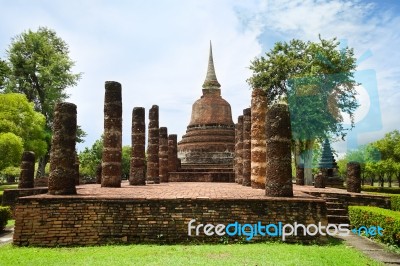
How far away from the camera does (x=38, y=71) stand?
30.9 meters

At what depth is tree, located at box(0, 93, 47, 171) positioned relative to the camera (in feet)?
68.8

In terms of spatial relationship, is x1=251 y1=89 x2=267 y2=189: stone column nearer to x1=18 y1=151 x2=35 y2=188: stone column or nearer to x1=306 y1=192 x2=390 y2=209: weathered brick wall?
x1=306 y1=192 x2=390 y2=209: weathered brick wall

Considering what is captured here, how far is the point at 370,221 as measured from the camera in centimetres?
916

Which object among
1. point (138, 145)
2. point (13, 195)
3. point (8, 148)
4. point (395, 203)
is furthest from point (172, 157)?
point (395, 203)

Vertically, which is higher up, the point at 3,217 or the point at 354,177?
the point at 354,177

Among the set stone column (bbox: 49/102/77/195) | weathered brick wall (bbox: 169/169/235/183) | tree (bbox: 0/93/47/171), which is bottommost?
weathered brick wall (bbox: 169/169/235/183)

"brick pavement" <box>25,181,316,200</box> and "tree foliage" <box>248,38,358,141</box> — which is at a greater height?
"tree foliage" <box>248,38,358,141</box>

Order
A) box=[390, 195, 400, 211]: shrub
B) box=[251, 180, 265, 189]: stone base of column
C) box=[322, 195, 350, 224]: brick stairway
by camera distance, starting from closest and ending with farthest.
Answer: box=[322, 195, 350, 224]: brick stairway < box=[251, 180, 265, 189]: stone base of column < box=[390, 195, 400, 211]: shrub

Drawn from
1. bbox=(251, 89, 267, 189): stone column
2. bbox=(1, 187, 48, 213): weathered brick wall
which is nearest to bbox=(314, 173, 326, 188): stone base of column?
bbox=(251, 89, 267, 189): stone column

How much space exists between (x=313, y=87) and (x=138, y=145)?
11.7m

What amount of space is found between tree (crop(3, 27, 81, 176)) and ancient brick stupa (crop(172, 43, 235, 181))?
12.7m

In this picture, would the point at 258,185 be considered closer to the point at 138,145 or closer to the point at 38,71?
the point at 138,145

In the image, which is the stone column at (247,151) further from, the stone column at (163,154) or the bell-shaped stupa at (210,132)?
the bell-shaped stupa at (210,132)

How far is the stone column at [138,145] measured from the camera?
15816 millimetres
